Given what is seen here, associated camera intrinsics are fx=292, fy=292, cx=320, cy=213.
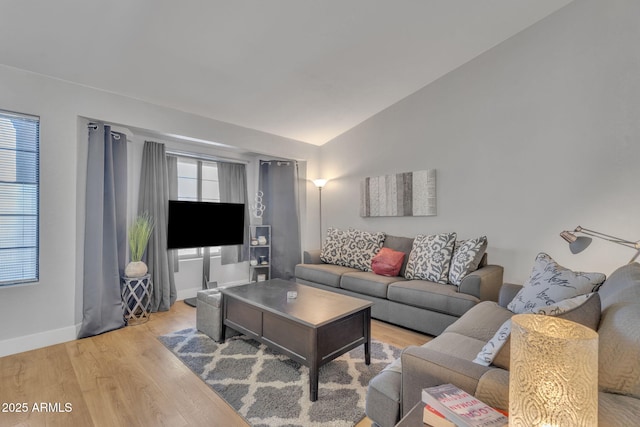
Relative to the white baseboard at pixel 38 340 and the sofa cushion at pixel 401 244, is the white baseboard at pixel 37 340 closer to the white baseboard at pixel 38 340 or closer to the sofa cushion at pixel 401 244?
the white baseboard at pixel 38 340

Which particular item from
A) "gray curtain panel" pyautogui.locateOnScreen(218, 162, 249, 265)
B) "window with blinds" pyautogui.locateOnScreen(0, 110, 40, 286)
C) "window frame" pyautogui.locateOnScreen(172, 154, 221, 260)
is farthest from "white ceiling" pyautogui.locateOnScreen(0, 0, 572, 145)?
"gray curtain panel" pyautogui.locateOnScreen(218, 162, 249, 265)

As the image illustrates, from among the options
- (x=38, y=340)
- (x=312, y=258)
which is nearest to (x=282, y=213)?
(x=312, y=258)

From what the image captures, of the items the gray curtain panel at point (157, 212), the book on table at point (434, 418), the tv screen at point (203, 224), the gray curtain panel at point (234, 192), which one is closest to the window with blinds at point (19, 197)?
the gray curtain panel at point (157, 212)

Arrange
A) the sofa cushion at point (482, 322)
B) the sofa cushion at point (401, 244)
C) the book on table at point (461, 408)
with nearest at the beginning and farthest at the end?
the book on table at point (461, 408) → the sofa cushion at point (482, 322) → the sofa cushion at point (401, 244)

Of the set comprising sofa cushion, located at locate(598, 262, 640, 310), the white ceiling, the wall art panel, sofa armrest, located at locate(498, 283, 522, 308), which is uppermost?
the white ceiling

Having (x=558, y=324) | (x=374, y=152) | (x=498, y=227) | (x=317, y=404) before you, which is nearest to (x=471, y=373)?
(x=558, y=324)

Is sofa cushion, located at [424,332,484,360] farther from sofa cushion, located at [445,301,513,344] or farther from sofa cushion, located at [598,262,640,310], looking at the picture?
sofa cushion, located at [598,262,640,310]

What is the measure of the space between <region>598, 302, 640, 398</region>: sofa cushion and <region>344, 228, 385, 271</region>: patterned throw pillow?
283 centimetres

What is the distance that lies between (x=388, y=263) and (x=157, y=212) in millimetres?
2910

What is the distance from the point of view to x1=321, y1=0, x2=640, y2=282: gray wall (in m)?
2.52

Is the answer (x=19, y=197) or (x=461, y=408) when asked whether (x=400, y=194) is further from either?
(x=19, y=197)

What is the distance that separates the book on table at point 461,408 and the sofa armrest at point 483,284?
185 centimetres

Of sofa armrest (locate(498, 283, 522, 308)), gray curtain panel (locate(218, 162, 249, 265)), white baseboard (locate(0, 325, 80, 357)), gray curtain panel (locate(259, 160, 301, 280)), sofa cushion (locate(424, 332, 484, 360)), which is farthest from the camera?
gray curtain panel (locate(259, 160, 301, 280))

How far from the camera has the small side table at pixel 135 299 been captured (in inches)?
124
